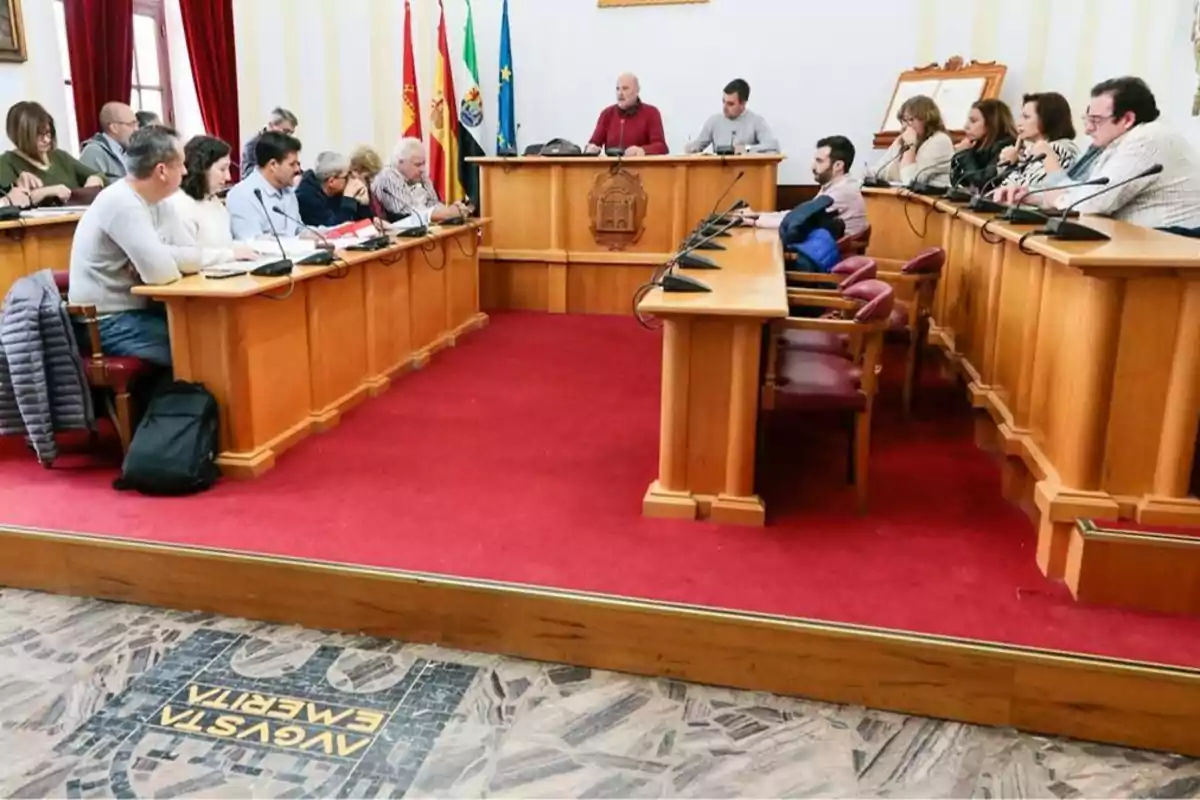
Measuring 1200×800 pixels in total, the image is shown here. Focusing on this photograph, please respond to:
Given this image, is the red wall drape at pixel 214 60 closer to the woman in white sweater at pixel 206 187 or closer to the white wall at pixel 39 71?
the white wall at pixel 39 71

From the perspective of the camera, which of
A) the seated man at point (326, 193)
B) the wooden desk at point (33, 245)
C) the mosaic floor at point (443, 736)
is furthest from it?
the seated man at point (326, 193)

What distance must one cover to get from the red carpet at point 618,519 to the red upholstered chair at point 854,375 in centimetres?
28

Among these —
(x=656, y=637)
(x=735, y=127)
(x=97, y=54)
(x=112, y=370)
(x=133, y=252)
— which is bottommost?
(x=656, y=637)

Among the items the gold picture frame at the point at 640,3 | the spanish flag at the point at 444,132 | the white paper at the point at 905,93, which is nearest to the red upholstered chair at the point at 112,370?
the spanish flag at the point at 444,132

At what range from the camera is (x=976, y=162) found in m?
5.18

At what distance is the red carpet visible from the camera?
2334 mm

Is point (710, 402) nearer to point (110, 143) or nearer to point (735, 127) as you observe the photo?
point (735, 127)

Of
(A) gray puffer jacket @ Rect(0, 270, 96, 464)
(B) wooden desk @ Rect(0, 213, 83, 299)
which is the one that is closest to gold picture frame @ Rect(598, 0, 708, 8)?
(B) wooden desk @ Rect(0, 213, 83, 299)

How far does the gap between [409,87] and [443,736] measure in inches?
248

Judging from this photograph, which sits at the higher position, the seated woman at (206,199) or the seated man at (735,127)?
the seated man at (735,127)

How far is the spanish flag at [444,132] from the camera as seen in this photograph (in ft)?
23.9

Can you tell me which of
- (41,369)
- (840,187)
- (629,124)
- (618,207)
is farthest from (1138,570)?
(629,124)

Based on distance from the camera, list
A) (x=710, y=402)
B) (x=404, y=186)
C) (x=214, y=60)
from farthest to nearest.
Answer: (x=214, y=60)
(x=404, y=186)
(x=710, y=402)

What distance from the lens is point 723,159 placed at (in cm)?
568
